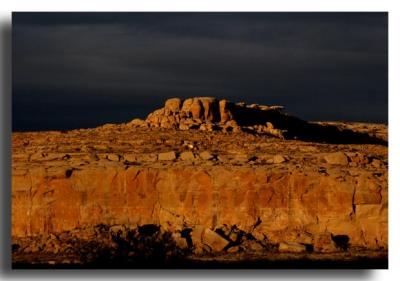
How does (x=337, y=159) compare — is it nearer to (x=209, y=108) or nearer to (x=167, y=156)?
(x=167, y=156)

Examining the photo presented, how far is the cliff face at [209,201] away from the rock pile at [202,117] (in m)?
4.34

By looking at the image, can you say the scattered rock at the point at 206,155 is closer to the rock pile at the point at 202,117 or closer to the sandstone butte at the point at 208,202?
the sandstone butte at the point at 208,202

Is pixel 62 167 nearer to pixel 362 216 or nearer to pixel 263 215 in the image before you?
pixel 263 215

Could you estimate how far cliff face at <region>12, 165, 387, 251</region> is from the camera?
18.8m

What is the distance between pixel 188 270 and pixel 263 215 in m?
2.95

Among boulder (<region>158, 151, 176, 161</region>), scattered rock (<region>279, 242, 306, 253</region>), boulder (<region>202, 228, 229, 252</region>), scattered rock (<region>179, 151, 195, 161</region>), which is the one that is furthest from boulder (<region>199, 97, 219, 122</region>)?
scattered rock (<region>279, 242, 306, 253</region>)

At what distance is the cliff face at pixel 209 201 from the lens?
18.8 metres

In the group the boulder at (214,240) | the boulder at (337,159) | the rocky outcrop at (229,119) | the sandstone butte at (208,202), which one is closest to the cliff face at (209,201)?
the sandstone butte at (208,202)

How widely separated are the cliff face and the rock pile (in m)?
4.34

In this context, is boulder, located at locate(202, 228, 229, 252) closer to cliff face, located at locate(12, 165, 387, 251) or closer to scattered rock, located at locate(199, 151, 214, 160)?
cliff face, located at locate(12, 165, 387, 251)

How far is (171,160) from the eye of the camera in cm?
1955

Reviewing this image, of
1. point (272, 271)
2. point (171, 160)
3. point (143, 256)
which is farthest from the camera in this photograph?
point (171, 160)
